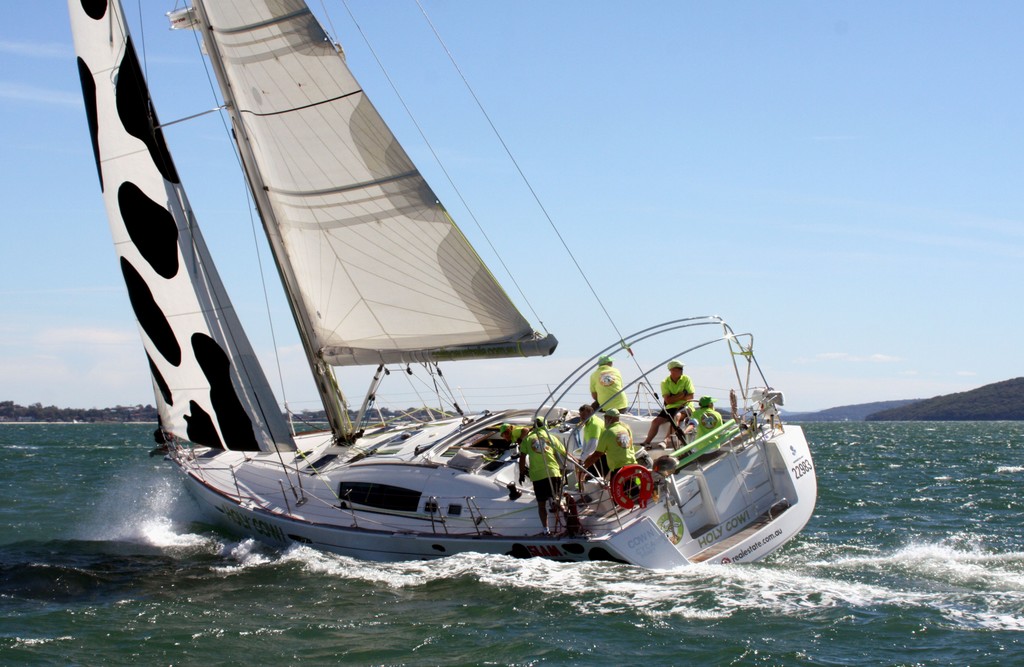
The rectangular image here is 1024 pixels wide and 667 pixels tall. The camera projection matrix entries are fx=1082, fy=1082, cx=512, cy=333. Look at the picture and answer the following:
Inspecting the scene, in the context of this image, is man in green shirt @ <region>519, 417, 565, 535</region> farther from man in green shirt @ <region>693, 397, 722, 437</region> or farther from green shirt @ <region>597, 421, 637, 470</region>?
man in green shirt @ <region>693, 397, 722, 437</region>

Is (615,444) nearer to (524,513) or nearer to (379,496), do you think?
(524,513)

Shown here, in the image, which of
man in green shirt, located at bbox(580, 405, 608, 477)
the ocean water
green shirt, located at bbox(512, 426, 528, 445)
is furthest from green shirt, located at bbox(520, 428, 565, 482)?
green shirt, located at bbox(512, 426, 528, 445)

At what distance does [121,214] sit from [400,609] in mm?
6748

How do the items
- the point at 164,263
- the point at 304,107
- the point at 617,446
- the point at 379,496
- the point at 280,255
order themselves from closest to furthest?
the point at 617,446
the point at 379,496
the point at 164,263
the point at 304,107
the point at 280,255

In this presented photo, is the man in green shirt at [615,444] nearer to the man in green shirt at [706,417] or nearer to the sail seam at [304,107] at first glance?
the man in green shirt at [706,417]

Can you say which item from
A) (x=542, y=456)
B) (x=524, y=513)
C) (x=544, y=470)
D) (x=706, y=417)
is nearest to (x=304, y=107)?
(x=542, y=456)

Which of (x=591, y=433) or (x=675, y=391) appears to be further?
(x=675, y=391)

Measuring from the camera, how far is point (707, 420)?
12.8 metres

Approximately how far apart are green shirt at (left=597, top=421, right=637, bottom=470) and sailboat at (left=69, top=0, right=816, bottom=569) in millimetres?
579

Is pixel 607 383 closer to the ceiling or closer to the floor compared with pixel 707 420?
closer to the ceiling

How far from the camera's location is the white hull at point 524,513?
37.8 feet

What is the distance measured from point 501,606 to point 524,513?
206 centimetres

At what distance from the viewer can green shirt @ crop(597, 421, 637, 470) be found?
11898 millimetres

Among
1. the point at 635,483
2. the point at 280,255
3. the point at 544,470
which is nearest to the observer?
the point at 635,483
